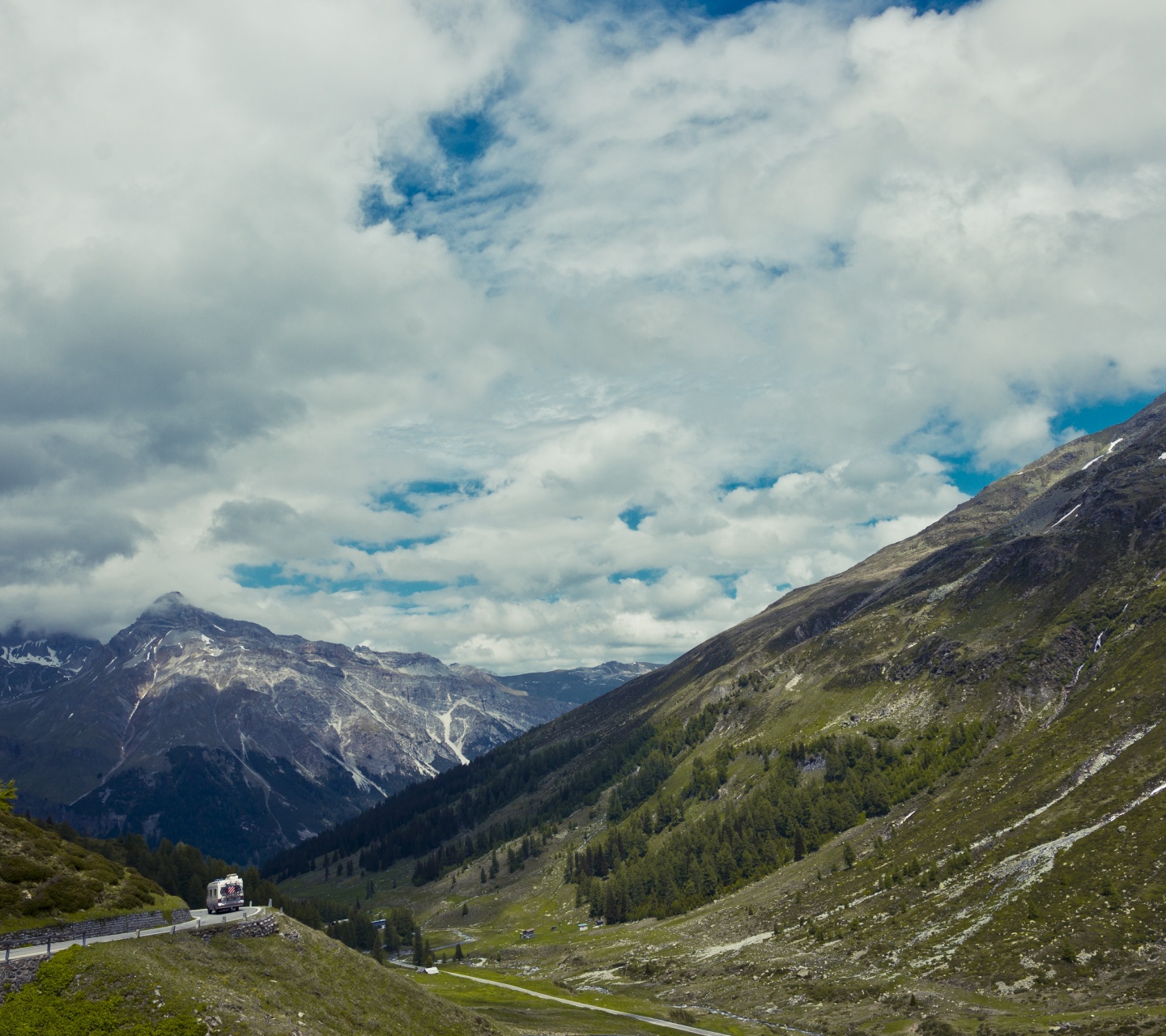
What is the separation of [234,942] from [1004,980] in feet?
328

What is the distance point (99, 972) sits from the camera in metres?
53.8

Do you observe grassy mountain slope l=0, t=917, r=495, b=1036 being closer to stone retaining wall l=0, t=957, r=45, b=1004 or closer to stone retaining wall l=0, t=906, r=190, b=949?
stone retaining wall l=0, t=957, r=45, b=1004

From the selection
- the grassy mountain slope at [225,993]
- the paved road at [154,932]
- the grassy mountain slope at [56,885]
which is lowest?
the grassy mountain slope at [225,993]

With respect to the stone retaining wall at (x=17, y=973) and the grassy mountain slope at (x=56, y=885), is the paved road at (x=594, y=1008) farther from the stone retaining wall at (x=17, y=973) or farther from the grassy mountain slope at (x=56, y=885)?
the stone retaining wall at (x=17, y=973)

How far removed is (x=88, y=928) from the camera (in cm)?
6097

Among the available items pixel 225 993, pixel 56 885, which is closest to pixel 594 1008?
pixel 225 993

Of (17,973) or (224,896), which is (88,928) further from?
(224,896)

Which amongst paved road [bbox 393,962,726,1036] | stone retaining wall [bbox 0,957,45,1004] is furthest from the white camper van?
paved road [bbox 393,962,726,1036]

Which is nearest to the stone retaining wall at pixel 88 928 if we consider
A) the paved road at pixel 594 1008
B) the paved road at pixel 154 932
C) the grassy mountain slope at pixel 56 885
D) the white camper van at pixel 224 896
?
the paved road at pixel 154 932

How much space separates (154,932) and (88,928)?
15.9ft

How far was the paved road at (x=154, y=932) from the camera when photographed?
5488 centimetres

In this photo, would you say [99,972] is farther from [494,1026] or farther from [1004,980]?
[1004,980]

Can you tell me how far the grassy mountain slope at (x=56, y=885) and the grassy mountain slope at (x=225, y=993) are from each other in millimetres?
6699

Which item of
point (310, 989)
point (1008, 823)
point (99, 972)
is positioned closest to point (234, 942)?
point (310, 989)
